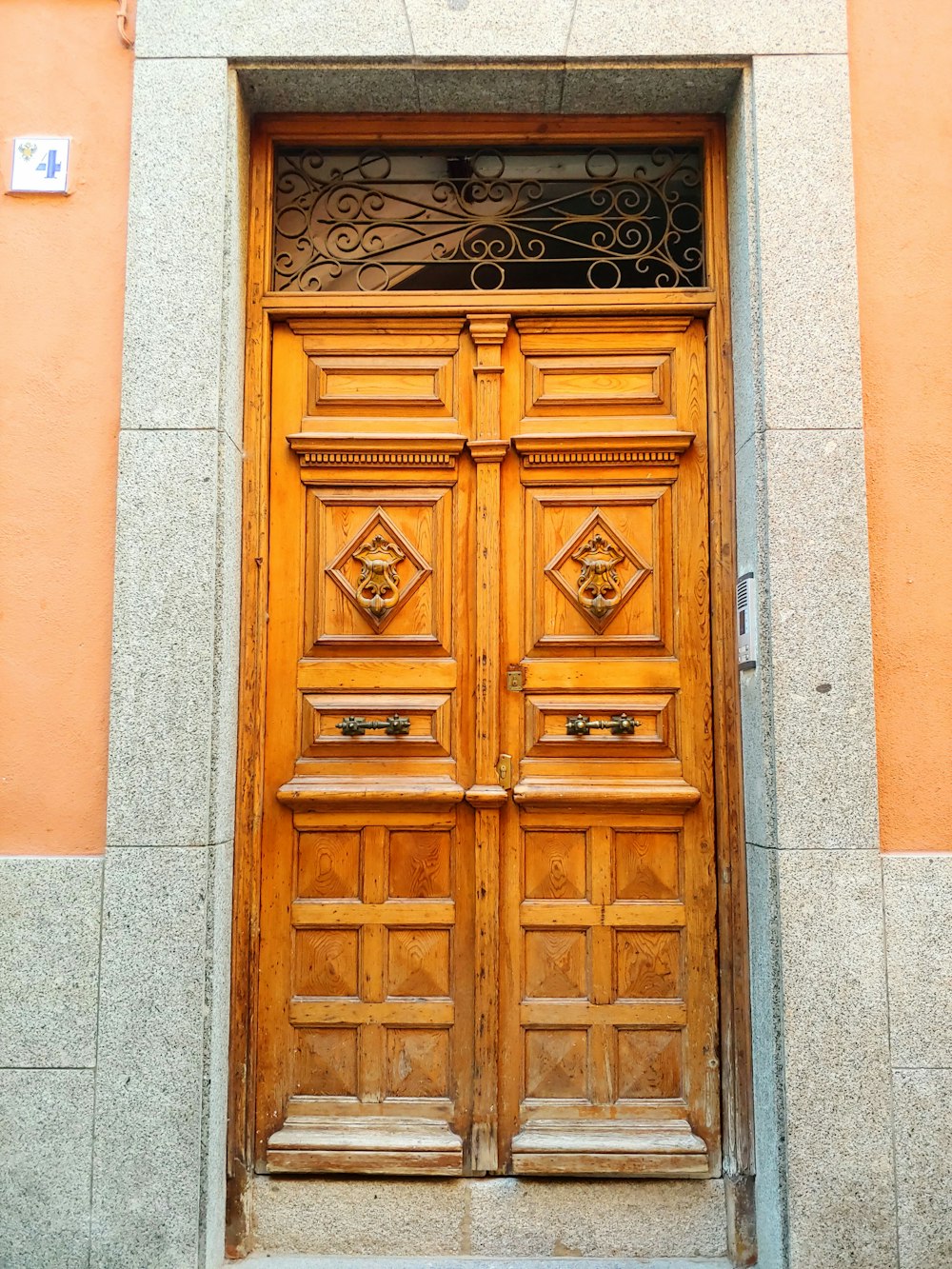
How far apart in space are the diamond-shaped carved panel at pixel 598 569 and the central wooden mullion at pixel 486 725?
0.88 ft

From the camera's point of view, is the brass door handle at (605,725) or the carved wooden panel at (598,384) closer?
the brass door handle at (605,725)

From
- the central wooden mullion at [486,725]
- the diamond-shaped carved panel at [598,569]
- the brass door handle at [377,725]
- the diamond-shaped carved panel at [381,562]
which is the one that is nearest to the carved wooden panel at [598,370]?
the central wooden mullion at [486,725]

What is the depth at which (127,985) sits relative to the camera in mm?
3152

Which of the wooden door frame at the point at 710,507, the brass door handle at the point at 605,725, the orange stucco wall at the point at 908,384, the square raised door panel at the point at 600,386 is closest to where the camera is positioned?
the orange stucco wall at the point at 908,384

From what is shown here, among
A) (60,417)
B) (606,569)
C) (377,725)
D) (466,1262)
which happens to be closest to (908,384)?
(606,569)

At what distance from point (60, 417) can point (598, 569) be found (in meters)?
2.04

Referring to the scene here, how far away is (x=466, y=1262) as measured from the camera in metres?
3.26

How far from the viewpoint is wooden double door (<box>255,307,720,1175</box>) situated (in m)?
3.45

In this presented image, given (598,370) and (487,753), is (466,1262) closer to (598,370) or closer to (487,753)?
(487,753)

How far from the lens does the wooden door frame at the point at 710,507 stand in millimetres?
3363

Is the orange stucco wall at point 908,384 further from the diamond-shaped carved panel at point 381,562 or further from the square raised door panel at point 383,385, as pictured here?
the diamond-shaped carved panel at point 381,562

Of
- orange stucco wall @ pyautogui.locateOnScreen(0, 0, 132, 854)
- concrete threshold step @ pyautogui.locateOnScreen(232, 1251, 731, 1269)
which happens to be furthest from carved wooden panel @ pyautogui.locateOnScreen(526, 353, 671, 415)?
concrete threshold step @ pyautogui.locateOnScreen(232, 1251, 731, 1269)

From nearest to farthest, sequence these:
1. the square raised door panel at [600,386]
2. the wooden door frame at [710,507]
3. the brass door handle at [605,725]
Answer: the wooden door frame at [710,507]
the brass door handle at [605,725]
the square raised door panel at [600,386]

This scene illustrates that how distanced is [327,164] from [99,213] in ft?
3.04
